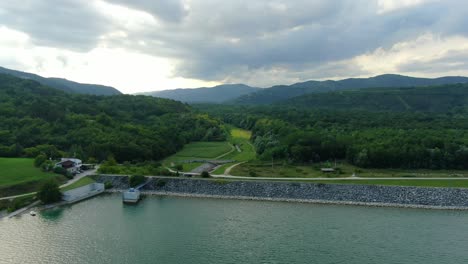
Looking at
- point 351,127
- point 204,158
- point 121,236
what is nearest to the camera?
point 121,236

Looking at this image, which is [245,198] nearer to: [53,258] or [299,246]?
[299,246]

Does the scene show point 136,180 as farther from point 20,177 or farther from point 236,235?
point 236,235

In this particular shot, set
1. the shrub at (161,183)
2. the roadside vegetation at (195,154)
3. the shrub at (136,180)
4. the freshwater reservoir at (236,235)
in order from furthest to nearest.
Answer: the roadside vegetation at (195,154), the shrub at (136,180), the shrub at (161,183), the freshwater reservoir at (236,235)

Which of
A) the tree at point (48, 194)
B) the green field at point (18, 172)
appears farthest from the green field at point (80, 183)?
the green field at point (18, 172)

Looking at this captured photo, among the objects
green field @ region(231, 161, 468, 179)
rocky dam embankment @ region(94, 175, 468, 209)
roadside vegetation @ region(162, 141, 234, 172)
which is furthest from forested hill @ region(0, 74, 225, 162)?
green field @ region(231, 161, 468, 179)

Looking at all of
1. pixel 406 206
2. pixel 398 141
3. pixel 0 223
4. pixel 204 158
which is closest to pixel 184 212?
pixel 0 223

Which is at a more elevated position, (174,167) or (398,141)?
(398,141)

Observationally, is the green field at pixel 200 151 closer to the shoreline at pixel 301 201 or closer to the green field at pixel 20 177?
the shoreline at pixel 301 201

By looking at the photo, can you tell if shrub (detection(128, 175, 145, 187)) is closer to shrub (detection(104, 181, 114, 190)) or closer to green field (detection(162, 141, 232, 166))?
shrub (detection(104, 181, 114, 190))
